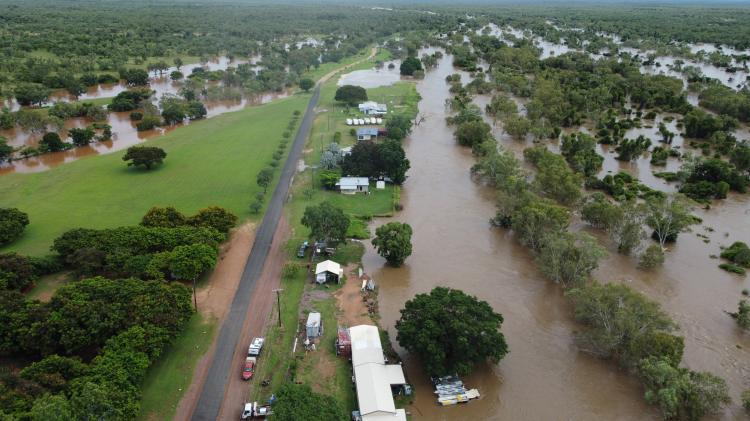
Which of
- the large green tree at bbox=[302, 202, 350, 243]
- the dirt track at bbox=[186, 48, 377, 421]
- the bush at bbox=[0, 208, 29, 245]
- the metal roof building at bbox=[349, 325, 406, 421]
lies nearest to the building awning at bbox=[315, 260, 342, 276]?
the large green tree at bbox=[302, 202, 350, 243]

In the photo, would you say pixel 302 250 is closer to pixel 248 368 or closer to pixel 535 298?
pixel 248 368

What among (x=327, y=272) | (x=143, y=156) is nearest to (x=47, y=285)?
(x=327, y=272)

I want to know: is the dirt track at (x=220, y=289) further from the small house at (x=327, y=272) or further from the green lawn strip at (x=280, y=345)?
the small house at (x=327, y=272)

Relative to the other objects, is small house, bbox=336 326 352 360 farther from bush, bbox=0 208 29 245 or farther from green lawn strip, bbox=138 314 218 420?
bush, bbox=0 208 29 245

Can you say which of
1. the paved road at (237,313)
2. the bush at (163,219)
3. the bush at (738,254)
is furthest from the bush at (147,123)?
the bush at (738,254)

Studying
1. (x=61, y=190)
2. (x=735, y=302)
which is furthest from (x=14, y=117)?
(x=735, y=302)

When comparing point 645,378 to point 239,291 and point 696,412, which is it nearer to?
point 696,412
